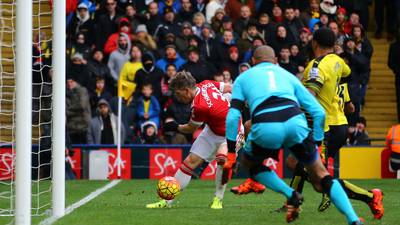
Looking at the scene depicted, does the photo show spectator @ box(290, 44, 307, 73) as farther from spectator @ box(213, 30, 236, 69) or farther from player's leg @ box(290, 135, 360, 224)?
player's leg @ box(290, 135, 360, 224)

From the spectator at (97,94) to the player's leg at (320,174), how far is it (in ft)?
42.7

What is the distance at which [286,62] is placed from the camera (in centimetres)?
2330

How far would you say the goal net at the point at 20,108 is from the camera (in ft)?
34.7

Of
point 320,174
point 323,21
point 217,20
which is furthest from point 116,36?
point 320,174

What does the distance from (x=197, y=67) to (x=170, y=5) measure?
2.22m

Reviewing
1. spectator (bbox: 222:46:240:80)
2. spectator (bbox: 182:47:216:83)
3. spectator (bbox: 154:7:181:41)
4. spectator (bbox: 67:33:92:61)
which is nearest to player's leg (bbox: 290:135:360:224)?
spectator (bbox: 182:47:216:83)

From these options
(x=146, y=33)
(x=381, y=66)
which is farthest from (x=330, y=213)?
(x=381, y=66)

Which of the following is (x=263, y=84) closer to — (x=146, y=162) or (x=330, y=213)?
(x=330, y=213)

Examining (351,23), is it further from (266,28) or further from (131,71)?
(131,71)

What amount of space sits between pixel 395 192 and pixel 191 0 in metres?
9.31

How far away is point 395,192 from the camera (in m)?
16.9

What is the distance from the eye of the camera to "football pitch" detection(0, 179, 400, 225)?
11508 mm

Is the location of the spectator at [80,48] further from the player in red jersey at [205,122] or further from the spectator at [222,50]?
the player in red jersey at [205,122]

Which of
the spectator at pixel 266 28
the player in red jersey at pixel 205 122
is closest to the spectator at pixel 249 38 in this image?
the spectator at pixel 266 28
